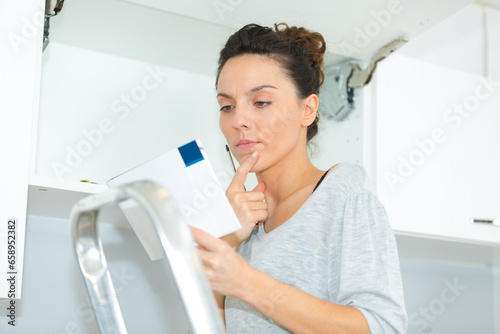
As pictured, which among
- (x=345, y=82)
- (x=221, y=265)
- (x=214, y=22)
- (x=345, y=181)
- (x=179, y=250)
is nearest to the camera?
(x=179, y=250)

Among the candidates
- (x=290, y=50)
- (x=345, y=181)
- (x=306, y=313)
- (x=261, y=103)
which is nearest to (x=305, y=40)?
(x=290, y=50)

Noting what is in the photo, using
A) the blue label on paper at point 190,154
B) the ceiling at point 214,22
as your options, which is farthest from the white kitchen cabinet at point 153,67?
the blue label on paper at point 190,154

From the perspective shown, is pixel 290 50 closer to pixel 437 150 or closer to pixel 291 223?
pixel 291 223

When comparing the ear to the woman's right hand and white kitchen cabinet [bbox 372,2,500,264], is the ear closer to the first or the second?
the woman's right hand

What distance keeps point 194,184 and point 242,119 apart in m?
0.32

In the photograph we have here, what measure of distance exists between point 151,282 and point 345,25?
2.45 ft

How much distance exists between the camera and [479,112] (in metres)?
1.45

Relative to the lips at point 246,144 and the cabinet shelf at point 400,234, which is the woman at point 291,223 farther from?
the cabinet shelf at point 400,234

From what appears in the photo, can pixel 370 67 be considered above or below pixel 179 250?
above

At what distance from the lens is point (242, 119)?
962mm

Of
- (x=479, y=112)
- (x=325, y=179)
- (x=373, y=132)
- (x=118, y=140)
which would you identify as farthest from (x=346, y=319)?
(x=479, y=112)

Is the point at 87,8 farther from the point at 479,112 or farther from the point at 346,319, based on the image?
the point at 479,112

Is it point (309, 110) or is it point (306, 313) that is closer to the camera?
point (306, 313)

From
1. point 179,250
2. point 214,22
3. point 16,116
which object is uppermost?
point 214,22
